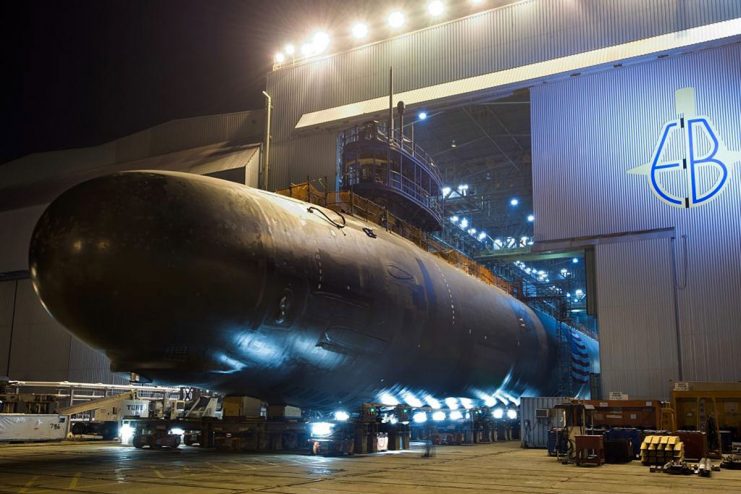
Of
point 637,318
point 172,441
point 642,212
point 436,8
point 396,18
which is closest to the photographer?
point 172,441

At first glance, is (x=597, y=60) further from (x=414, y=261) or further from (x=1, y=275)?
(x=1, y=275)

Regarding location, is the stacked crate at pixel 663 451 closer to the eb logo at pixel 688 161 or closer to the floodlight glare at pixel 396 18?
the eb logo at pixel 688 161

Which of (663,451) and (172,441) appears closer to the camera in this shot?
(663,451)

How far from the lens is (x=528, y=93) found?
101 feet

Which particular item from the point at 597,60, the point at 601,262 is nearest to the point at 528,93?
the point at 597,60

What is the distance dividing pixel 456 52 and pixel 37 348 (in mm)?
33156

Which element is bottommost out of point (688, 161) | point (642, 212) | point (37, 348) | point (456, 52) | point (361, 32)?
point (37, 348)

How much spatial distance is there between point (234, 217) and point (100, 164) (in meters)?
36.3

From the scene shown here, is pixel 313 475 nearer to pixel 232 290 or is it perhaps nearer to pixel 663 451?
pixel 232 290

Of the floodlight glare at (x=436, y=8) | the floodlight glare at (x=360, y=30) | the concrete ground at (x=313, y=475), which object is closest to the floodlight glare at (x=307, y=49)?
the floodlight glare at (x=360, y=30)

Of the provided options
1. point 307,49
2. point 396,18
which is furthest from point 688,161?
point 307,49

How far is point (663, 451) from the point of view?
16.4 meters

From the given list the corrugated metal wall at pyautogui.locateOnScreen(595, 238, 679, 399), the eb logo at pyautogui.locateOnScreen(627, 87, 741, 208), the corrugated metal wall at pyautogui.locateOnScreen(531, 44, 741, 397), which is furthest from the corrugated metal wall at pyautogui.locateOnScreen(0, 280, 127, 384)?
the eb logo at pyautogui.locateOnScreen(627, 87, 741, 208)

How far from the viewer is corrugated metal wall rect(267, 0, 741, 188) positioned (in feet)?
94.8
